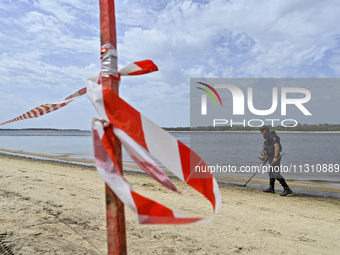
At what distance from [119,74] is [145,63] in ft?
0.63

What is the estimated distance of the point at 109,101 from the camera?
160cm

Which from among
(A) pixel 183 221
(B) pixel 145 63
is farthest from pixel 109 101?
(A) pixel 183 221

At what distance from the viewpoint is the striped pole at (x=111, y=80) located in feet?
5.23

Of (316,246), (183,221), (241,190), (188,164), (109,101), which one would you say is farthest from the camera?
(241,190)

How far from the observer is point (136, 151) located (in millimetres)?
1574

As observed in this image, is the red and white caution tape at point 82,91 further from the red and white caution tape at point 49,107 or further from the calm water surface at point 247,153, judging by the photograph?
the calm water surface at point 247,153

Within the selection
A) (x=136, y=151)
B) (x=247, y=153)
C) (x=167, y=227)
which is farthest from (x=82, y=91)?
(x=247, y=153)

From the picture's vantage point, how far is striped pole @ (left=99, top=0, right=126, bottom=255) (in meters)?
1.59

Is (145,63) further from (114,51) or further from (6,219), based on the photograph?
(6,219)

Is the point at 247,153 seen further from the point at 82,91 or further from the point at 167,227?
the point at 82,91

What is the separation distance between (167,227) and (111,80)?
316cm

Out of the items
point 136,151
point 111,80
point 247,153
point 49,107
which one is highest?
point 111,80

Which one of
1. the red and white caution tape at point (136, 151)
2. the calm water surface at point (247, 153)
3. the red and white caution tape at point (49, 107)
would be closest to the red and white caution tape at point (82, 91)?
the red and white caution tape at point (49, 107)

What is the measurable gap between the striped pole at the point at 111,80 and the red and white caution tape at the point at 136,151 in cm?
7
